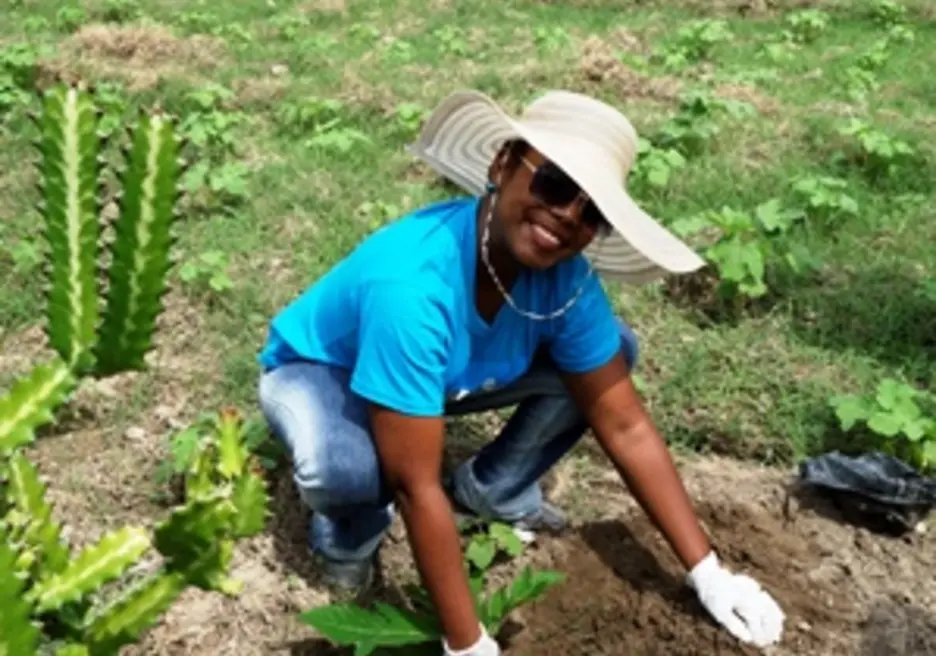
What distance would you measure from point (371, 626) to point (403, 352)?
0.66 metres

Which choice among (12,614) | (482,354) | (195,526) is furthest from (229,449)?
(482,354)

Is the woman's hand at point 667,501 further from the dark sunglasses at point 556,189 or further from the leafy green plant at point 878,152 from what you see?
the leafy green plant at point 878,152

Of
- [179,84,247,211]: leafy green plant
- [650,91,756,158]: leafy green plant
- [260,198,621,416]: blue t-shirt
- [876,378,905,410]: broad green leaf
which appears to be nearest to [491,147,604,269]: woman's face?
[260,198,621,416]: blue t-shirt

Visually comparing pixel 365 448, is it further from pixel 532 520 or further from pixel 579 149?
pixel 579 149

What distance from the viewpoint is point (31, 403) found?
1671 mm

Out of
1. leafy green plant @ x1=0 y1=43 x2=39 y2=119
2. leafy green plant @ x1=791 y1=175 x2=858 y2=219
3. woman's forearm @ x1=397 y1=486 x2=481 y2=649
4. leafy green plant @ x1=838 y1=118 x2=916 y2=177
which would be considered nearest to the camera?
woman's forearm @ x1=397 y1=486 x2=481 y2=649

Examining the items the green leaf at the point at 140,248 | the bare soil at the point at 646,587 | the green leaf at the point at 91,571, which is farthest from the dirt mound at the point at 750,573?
the green leaf at the point at 140,248

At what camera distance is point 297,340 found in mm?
2764

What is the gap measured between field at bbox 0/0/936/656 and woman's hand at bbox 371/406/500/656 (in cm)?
41

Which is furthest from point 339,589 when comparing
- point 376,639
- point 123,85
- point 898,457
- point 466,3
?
point 466,3

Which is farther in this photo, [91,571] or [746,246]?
[746,246]

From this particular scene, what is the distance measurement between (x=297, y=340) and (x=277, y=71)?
236 inches

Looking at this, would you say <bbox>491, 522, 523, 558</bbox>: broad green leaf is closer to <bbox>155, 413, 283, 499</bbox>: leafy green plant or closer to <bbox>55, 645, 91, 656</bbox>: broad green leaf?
<bbox>155, 413, 283, 499</bbox>: leafy green plant

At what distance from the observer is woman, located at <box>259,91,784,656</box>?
7.54 feet
